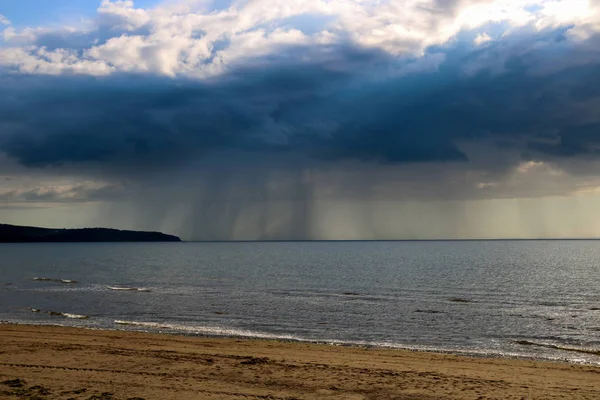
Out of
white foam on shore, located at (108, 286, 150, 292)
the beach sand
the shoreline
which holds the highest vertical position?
the beach sand

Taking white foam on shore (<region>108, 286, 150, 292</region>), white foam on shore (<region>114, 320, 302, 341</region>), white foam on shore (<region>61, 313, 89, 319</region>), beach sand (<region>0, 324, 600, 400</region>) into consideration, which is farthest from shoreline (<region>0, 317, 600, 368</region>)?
white foam on shore (<region>108, 286, 150, 292</region>)

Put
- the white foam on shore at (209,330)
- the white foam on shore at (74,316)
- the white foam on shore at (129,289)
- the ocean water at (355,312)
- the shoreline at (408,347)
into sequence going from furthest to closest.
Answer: the white foam on shore at (129,289) < the white foam on shore at (74,316) < the white foam on shore at (209,330) < the ocean water at (355,312) < the shoreline at (408,347)

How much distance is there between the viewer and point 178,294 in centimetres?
5509

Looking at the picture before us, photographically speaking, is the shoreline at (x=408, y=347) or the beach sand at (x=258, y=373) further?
the shoreline at (x=408, y=347)

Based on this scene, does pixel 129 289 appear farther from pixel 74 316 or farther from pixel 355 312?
pixel 355 312

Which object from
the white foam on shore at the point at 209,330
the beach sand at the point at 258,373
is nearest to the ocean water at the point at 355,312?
the white foam on shore at the point at 209,330

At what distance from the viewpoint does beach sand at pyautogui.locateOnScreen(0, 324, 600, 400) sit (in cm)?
1664

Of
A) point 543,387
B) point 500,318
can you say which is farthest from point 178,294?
point 543,387

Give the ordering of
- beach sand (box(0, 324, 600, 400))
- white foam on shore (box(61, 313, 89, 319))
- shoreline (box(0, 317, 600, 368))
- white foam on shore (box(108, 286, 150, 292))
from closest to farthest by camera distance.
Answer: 1. beach sand (box(0, 324, 600, 400))
2. shoreline (box(0, 317, 600, 368))
3. white foam on shore (box(61, 313, 89, 319))
4. white foam on shore (box(108, 286, 150, 292))

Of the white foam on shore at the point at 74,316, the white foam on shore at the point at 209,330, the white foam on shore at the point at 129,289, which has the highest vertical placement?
the white foam on shore at the point at 209,330

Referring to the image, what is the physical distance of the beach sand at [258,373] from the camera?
54.6 ft

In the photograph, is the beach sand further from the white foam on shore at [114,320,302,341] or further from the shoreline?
the white foam on shore at [114,320,302,341]

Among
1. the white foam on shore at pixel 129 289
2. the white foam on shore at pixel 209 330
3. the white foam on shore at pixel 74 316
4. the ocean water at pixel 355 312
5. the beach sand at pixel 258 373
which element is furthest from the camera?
the white foam on shore at pixel 129 289

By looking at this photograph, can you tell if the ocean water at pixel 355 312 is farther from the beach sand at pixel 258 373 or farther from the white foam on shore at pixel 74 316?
the beach sand at pixel 258 373
